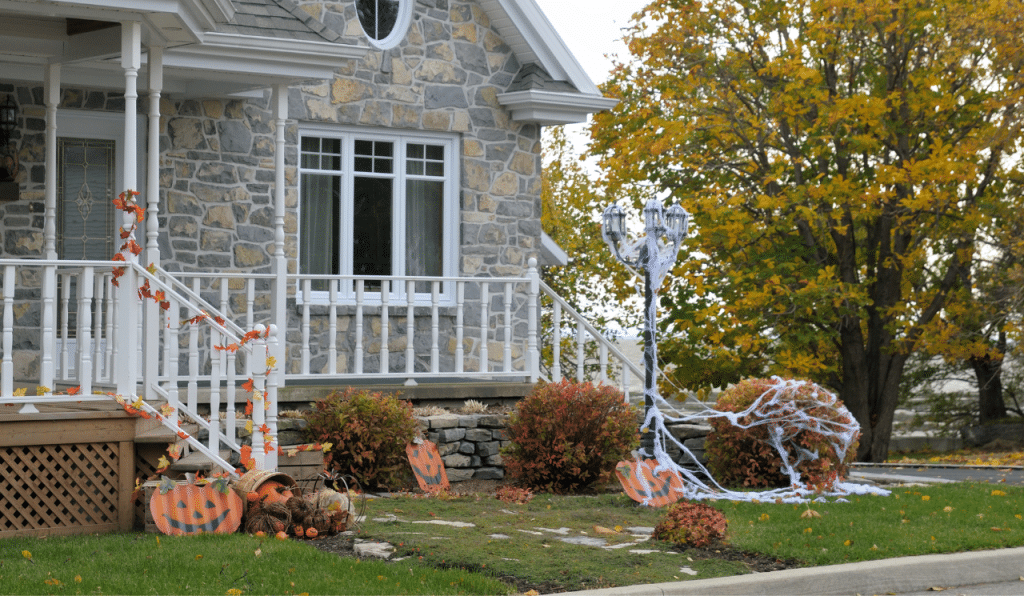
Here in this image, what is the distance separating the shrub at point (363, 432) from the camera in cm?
941

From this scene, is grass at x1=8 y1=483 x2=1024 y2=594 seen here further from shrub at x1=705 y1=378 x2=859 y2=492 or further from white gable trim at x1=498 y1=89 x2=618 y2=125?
white gable trim at x1=498 y1=89 x2=618 y2=125

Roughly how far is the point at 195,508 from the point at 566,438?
11.5 ft

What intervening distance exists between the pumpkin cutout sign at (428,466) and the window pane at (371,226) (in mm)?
2902

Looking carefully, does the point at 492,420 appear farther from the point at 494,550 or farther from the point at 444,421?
the point at 494,550

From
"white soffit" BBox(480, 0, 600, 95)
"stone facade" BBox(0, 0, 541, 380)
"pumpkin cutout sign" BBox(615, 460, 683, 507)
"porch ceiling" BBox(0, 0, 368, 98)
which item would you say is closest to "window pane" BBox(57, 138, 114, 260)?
"stone facade" BBox(0, 0, 541, 380)

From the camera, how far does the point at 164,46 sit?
864 cm

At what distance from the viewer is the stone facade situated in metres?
11.3

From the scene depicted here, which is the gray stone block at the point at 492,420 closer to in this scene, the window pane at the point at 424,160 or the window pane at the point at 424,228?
the window pane at the point at 424,228

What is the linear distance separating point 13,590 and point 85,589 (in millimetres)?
338

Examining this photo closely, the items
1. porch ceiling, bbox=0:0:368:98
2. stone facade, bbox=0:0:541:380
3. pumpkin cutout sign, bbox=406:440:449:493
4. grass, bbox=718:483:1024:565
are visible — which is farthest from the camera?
stone facade, bbox=0:0:541:380

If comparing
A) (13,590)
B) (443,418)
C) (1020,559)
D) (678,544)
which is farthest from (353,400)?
(1020,559)

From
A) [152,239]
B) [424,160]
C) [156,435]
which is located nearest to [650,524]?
[156,435]

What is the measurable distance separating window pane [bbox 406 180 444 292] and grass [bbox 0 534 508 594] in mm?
5920

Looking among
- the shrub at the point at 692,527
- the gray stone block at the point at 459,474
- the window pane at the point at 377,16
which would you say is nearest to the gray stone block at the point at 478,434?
the gray stone block at the point at 459,474
